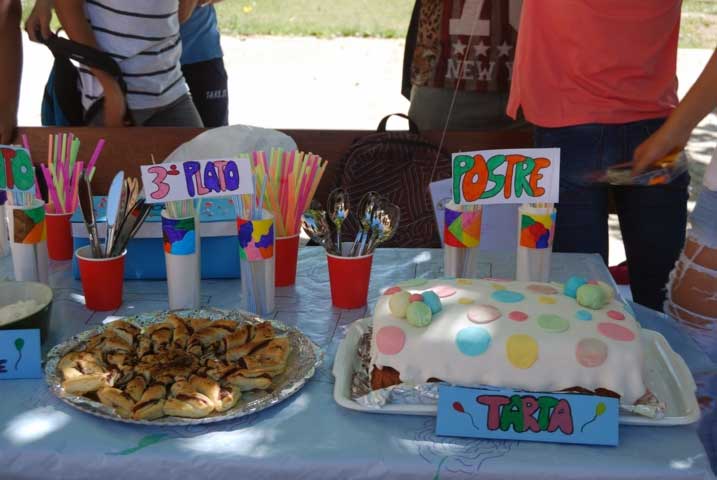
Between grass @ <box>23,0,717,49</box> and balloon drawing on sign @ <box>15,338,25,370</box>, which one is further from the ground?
grass @ <box>23,0,717,49</box>

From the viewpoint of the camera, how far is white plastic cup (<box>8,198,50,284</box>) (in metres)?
1.41

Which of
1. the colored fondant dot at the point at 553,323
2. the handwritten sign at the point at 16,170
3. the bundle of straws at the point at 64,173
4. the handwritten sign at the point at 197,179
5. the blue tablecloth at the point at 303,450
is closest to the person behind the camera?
the blue tablecloth at the point at 303,450

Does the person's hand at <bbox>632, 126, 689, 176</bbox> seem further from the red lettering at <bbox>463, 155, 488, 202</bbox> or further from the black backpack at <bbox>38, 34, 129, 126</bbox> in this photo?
the black backpack at <bbox>38, 34, 129, 126</bbox>

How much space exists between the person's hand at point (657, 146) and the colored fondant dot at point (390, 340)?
0.90 m

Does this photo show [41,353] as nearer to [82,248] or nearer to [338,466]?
[82,248]

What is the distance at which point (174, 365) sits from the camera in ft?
3.78

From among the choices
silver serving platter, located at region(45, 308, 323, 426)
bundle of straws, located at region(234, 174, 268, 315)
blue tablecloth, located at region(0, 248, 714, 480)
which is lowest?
blue tablecloth, located at region(0, 248, 714, 480)

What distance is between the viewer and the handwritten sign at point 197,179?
1.34 m

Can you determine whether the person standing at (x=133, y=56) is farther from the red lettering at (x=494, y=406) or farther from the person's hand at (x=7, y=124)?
the red lettering at (x=494, y=406)

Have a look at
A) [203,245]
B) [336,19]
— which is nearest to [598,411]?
[203,245]

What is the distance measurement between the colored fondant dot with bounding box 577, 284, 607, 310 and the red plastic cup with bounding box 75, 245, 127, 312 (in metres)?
0.73

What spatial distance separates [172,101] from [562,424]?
169cm

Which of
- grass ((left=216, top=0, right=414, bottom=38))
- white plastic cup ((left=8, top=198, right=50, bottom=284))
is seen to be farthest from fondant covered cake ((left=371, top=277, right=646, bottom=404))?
grass ((left=216, top=0, right=414, bottom=38))

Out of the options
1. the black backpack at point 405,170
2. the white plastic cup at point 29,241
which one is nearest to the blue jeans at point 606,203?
the black backpack at point 405,170
